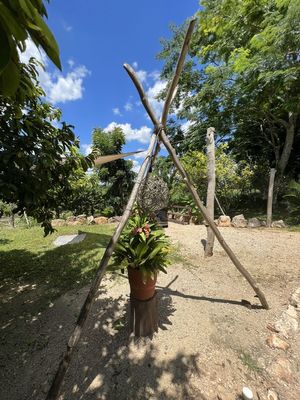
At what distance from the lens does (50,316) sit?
128 inches

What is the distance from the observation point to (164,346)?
263cm

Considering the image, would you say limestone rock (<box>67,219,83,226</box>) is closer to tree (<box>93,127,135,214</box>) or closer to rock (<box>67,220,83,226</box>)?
rock (<box>67,220,83,226</box>)

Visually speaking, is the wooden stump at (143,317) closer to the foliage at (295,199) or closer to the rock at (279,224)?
the rock at (279,224)

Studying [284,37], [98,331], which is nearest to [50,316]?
[98,331]

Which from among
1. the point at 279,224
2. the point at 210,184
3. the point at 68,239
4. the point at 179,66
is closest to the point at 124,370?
the point at 179,66

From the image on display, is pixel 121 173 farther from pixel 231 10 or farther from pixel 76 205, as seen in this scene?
pixel 231 10

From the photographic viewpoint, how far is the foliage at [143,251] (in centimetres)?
263

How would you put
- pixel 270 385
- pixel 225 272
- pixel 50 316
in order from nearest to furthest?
pixel 270 385 < pixel 50 316 < pixel 225 272

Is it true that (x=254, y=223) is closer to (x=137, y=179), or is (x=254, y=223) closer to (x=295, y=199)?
(x=295, y=199)

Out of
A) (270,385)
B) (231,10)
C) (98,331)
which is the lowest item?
(270,385)

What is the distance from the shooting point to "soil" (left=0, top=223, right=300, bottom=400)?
2205 mm

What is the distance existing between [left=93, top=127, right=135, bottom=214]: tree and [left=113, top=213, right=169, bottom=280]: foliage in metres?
10.9

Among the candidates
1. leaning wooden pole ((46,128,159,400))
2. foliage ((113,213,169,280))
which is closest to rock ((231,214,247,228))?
foliage ((113,213,169,280))

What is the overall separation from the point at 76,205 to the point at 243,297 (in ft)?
44.2
